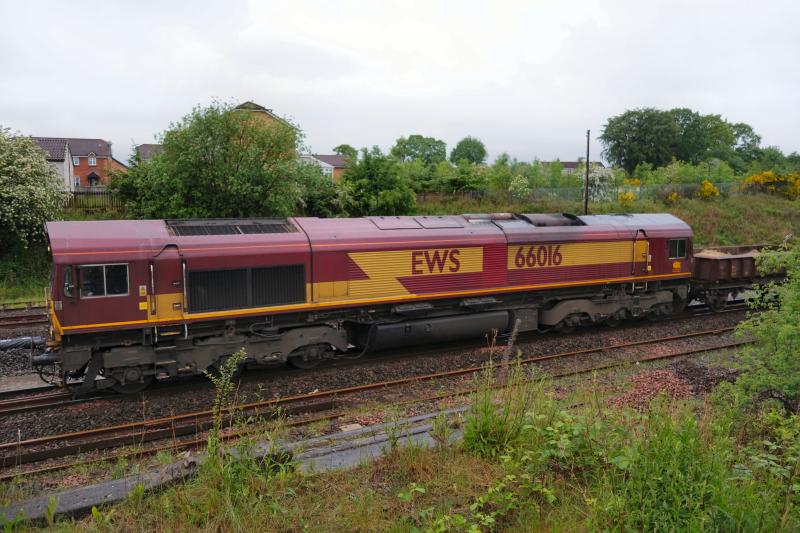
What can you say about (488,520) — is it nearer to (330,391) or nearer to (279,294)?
(330,391)

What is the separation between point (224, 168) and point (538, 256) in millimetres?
14873

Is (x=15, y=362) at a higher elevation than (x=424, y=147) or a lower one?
lower

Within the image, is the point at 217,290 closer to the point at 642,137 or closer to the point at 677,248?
the point at 677,248

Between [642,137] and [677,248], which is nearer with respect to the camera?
[677,248]

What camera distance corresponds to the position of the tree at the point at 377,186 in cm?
3303

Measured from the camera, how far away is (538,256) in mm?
16828

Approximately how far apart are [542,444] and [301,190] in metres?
22.4

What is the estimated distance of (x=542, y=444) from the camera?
24.6 feet

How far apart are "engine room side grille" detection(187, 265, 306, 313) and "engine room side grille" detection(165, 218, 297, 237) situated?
1024 millimetres

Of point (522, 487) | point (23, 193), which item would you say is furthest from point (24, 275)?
point (522, 487)

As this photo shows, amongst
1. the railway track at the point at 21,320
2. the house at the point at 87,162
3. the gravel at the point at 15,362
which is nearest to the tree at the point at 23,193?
the railway track at the point at 21,320

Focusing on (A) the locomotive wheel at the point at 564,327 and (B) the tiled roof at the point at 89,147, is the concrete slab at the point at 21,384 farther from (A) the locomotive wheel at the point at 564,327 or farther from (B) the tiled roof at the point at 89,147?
(B) the tiled roof at the point at 89,147

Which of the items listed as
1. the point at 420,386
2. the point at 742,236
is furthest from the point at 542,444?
the point at 742,236

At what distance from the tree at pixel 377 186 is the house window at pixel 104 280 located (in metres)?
21.5
